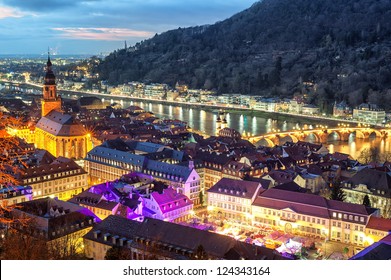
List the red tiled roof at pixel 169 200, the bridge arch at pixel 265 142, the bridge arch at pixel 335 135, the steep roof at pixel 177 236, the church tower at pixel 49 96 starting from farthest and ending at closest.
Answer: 1. the bridge arch at pixel 335 135
2. the bridge arch at pixel 265 142
3. the church tower at pixel 49 96
4. the red tiled roof at pixel 169 200
5. the steep roof at pixel 177 236

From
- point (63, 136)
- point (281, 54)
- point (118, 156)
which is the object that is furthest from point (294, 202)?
point (281, 54)

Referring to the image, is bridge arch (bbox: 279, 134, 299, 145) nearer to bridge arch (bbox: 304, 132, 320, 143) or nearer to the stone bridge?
the stone bridge

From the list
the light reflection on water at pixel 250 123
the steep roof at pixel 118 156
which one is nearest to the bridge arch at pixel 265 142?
the light reflection on water at pixel 250 123

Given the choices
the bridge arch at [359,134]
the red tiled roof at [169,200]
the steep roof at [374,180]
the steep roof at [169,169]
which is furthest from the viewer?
the bridge arch at [359,134]

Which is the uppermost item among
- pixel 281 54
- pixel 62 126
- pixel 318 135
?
pixel 281 54

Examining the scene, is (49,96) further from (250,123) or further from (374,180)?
(250,123)

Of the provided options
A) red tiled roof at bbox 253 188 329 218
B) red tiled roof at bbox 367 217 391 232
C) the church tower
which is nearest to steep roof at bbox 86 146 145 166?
red tiled roof at bbox 253 188 329 218

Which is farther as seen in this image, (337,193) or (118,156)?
(118,156)

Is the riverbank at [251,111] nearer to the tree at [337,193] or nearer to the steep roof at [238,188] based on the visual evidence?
the tree at [337,193]

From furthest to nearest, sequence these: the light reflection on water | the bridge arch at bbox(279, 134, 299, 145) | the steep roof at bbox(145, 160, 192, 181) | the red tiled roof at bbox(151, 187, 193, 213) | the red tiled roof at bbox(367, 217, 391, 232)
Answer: the bridge arch at bbox(279, 134, 299, 145) → the light reflection on water → the steep roof at bbox(145, 160, 192, 181) → the red tiled roof at bbox(151, 187, 193, 213) → the red tiled roof at bbox(367, 217, 391, 232)
